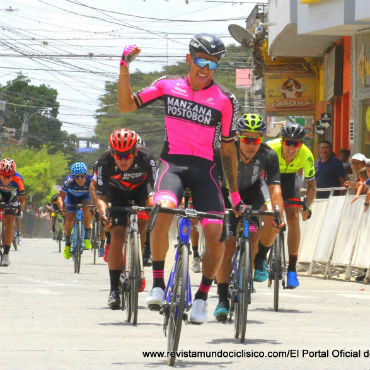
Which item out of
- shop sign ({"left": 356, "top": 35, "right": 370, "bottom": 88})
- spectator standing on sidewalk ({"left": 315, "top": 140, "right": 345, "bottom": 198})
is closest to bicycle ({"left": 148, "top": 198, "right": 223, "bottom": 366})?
spectator standing on sidewalk ({"left": 315, "top": 140, "right": 345, "bottom": 198})

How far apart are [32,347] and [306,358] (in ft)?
6.45

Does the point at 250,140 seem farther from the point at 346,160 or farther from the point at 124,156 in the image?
the point at 346,160

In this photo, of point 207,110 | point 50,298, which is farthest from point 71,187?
point 207,110

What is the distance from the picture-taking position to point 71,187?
867 inches

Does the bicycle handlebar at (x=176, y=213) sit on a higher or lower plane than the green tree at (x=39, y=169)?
lower

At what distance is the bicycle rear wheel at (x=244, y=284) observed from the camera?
373 inches

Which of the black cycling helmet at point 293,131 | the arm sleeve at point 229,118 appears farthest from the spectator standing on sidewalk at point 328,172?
the arm sleeve at point 229,118

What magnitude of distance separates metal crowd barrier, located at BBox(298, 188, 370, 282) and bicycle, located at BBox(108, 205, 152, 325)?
7.51 m

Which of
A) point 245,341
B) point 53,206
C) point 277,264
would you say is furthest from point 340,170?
point 245,341

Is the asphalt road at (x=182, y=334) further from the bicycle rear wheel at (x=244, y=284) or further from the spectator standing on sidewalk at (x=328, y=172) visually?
the spectator standing on sidewalk at (x=328, y=172)

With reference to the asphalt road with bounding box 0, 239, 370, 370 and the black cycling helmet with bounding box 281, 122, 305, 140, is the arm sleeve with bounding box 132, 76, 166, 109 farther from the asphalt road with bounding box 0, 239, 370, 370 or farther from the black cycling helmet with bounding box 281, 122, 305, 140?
the black cycling helmet with bounding box 281, 122, 305, 140

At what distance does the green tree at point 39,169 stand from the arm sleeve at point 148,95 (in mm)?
102371

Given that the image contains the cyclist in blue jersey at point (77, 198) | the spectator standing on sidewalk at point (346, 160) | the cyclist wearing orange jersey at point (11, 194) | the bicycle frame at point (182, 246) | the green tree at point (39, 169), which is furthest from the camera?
the green tree at point (39, 169)

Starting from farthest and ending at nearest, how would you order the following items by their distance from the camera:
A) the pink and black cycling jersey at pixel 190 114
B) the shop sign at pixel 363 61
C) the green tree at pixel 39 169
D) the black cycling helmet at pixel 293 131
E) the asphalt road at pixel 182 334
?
1. the green tree at pixel 39 169
2. the shop sign at pixel 363 61
3. the black cycling helmet at pixel 293 131
4. the pink and black cycling jersey at pixel 190 114
5. the asphalt road at pixel 182 334
